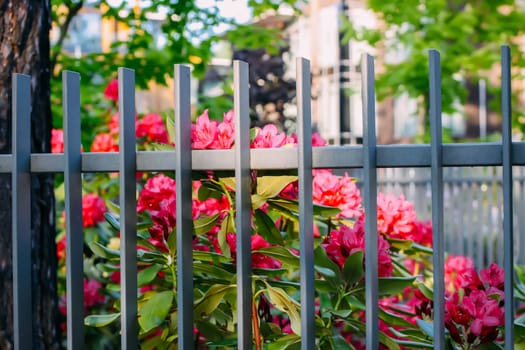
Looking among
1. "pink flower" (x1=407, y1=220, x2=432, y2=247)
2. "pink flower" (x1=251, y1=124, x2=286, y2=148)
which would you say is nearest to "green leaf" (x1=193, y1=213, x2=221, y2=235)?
"pink flower" (x1=251, y1=124, x2=286, y2=148)

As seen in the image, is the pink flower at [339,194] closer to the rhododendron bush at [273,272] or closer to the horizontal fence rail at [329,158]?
the rhododendron bush at [273,272]

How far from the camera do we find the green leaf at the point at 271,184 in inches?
72.9

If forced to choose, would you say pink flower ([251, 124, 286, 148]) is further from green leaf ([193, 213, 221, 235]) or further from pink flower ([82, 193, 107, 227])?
pink flower ([82, 193, 107, 227])

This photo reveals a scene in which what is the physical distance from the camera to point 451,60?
1155 cm

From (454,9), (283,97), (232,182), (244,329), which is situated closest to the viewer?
(244,329)

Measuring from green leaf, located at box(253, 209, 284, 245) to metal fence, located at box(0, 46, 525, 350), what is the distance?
191 millimetres

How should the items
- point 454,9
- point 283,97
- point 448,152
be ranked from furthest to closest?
point 454,9
point 283,97
point 448,152

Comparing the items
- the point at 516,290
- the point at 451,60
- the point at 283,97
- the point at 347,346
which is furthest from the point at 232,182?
the point at 451,60

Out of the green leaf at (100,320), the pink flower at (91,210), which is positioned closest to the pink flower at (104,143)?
the pink flower at (91,210)

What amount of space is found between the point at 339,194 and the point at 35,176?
1.08 meters

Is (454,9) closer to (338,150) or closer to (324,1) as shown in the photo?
(324,1)

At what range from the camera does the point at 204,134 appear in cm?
192

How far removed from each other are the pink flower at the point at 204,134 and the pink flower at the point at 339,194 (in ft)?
1.65

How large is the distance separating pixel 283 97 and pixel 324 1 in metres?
13.2
